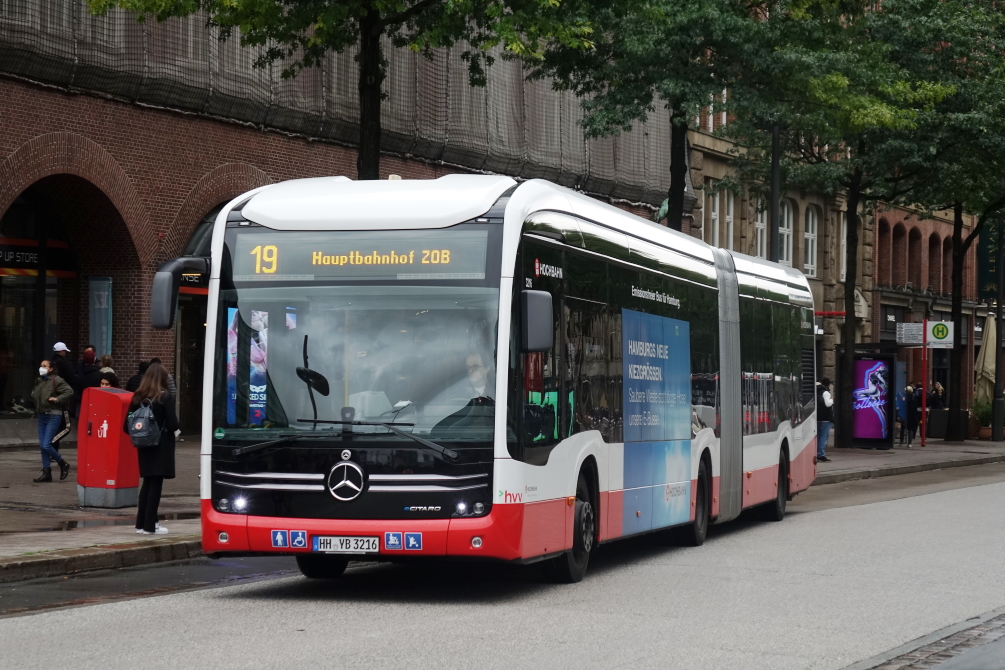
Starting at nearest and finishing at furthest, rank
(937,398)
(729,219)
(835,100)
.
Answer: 1. (835,100)
2. (729,219)
3. (937,398)

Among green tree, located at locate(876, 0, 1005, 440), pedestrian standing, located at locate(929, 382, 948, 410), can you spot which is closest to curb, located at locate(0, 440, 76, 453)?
green tree, located at locate(876, 0, 1005, 440)

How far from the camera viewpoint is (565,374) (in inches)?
466

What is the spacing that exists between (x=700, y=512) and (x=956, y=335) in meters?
29.2

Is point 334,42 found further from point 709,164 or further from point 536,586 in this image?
point 709,164

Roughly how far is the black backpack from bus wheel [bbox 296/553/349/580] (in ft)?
8.34

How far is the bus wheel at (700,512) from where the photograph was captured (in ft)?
52.2

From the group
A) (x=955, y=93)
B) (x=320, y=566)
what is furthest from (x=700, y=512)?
(x=955, y=93)

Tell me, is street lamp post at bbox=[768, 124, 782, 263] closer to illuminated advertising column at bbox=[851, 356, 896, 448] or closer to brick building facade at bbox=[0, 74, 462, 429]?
illuminated advertising column at bbox=[851, 356, 896, 448]

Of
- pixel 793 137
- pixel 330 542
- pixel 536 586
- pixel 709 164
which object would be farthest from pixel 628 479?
pixel 709 164

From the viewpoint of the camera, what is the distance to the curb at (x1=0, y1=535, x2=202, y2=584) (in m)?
12.0

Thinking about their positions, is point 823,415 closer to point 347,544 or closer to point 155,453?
point 155,453

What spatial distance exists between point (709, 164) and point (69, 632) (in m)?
37.7

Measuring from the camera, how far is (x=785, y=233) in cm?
5103

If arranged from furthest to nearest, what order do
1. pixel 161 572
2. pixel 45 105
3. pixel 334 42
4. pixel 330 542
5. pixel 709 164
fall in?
pixel 709 164 → pixel 45 105 → pixel 334 42 → pixel 161 572 → pixel 330 542
